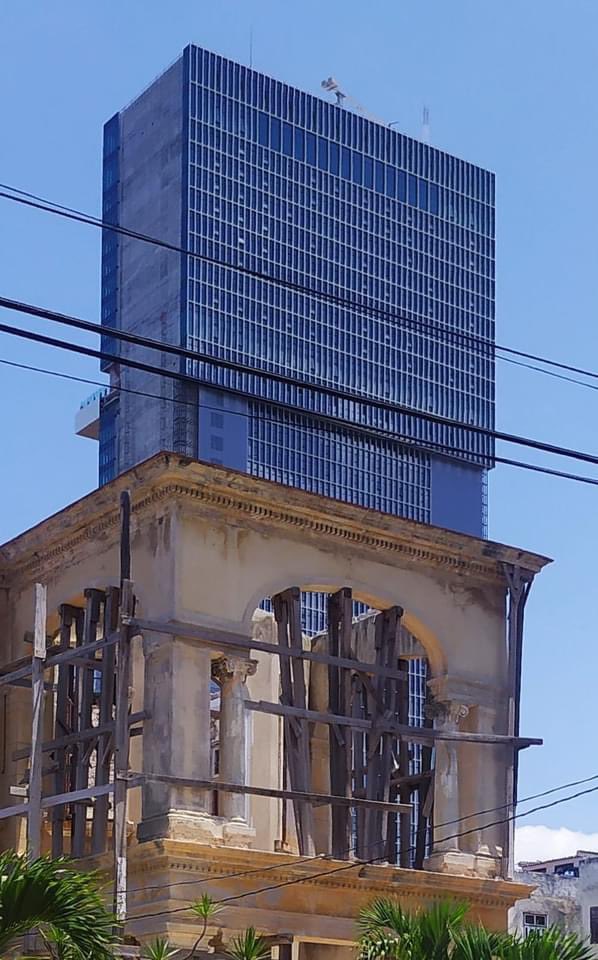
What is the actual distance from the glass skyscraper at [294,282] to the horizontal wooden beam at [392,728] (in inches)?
3584

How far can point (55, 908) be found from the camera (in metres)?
18.2

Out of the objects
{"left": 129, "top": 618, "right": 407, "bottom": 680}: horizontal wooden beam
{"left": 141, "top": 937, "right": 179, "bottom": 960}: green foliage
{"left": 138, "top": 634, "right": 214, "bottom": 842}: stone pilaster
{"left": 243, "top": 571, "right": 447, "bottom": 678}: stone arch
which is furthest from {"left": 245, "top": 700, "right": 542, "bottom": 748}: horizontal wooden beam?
{"left": 141, "top": 937, "right": 179, "bottom": 960}: green foliage

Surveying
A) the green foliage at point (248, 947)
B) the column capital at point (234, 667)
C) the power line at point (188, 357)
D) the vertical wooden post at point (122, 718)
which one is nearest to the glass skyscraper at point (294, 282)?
Result: the column capital at point (234, 667)

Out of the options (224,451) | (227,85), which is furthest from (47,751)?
(227,85)

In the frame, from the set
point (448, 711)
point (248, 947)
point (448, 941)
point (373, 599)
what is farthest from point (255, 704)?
point (448, 941)

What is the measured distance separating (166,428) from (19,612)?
98.9 metres

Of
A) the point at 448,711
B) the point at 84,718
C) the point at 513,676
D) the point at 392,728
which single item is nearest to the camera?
the point at 84,718

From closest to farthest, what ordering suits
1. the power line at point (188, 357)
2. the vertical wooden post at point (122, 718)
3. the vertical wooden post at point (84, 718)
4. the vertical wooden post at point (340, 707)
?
the power line at point (188, 357)
the vertical wooden post at point (122, 718)
the vertical wooden post at point (84, 718)
the vertical wooden post at point (340, 707)

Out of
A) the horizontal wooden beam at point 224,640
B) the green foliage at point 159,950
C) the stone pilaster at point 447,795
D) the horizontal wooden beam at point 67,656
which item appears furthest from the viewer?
the stone pilaster at point 447,795

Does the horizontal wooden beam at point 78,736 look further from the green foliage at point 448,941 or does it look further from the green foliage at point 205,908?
the green foliage at point 448,941

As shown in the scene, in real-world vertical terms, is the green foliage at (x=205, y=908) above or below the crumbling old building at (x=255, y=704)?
below

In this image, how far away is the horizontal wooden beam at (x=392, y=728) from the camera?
3114cm

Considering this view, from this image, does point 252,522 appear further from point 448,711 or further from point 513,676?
point 513,676

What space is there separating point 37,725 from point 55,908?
1185 centimetres
